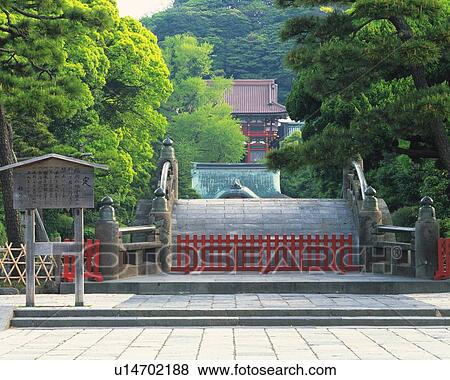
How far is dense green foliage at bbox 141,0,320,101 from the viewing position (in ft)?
284

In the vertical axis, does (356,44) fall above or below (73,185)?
above

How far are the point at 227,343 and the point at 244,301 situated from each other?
396 cm

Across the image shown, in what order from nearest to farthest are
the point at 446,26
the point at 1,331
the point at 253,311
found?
the point at 1,331, the point at 253,311, the point at 446,26

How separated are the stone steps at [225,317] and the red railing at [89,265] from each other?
3385 millimetres

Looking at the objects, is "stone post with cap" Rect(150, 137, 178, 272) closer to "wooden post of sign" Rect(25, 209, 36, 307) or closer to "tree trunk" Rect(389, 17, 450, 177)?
"wooden post of sign" Rect(25, 209, 36, 307)

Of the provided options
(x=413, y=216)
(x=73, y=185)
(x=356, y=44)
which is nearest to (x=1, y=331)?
(x=73, y=185)

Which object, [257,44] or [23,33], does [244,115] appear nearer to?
[257,44]

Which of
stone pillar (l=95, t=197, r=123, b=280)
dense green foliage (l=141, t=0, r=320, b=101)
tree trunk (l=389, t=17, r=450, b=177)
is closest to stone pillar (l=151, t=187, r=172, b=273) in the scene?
stone pillar (l=95, t=197, r=123, b=280)

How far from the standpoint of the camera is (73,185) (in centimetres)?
1373

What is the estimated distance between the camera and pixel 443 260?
16.5 m

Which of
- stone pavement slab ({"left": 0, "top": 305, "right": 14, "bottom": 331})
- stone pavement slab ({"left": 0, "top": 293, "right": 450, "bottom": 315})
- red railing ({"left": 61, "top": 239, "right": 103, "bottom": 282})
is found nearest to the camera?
stone pavement slab ({"left": 0, "top": 305, "right": 14, "bottom": 331})

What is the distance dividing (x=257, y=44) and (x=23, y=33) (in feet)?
235

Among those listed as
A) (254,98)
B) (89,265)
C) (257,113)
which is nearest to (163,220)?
(89,265)

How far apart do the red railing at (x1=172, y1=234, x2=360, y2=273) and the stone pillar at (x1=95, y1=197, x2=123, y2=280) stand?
2.46m
